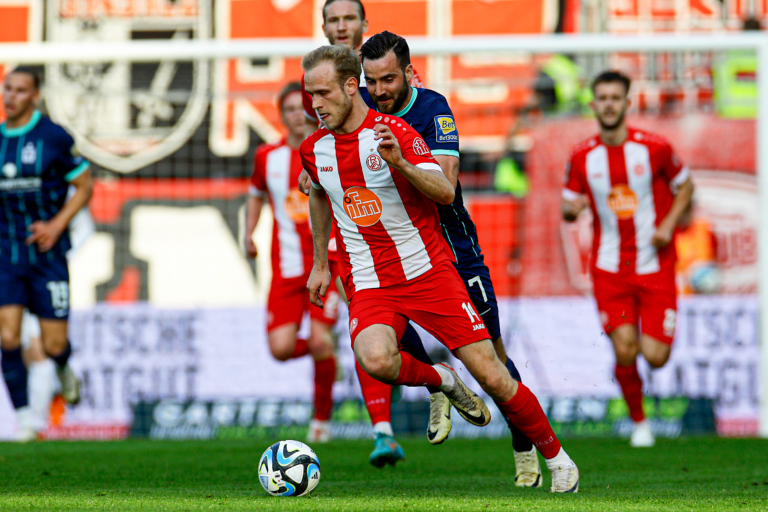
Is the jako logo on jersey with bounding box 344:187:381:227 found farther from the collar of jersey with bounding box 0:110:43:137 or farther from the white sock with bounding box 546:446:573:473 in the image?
the collar of jersey with bounding box 0:110:43:137

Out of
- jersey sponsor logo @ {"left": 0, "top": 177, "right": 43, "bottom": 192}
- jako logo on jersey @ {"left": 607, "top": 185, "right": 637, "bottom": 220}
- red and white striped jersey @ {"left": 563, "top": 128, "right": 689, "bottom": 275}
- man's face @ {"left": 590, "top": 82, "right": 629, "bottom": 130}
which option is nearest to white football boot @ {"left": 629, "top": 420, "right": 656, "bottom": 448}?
red and white striped jersey @ {"left": 563, "top": 128, "right": 689, "bottom": 275}

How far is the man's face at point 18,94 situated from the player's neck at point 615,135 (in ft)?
13.2

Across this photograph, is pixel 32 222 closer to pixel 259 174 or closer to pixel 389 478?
pixel 259 174

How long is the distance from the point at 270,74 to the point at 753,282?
20.5 feet

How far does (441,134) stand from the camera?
436 centimetres

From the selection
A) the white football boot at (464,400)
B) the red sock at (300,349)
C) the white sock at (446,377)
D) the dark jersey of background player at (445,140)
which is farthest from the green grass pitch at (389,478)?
the dark jersey of background player at (445,140)

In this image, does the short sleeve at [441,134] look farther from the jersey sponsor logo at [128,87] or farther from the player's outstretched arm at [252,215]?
the jersey sponsor logo at [128,87]

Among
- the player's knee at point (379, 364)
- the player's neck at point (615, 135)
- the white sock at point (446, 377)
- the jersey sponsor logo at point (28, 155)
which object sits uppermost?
the player's neck at point (615, 135)

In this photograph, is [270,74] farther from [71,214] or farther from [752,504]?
[752,504]

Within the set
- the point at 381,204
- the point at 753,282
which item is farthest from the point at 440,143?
the point at 753,282

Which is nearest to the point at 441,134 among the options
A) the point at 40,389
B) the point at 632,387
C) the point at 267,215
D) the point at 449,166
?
the point at 449,166

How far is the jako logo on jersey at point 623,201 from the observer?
699 centimetres

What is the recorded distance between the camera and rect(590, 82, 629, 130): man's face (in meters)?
6.86

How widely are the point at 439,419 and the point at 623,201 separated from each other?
10.7ft
